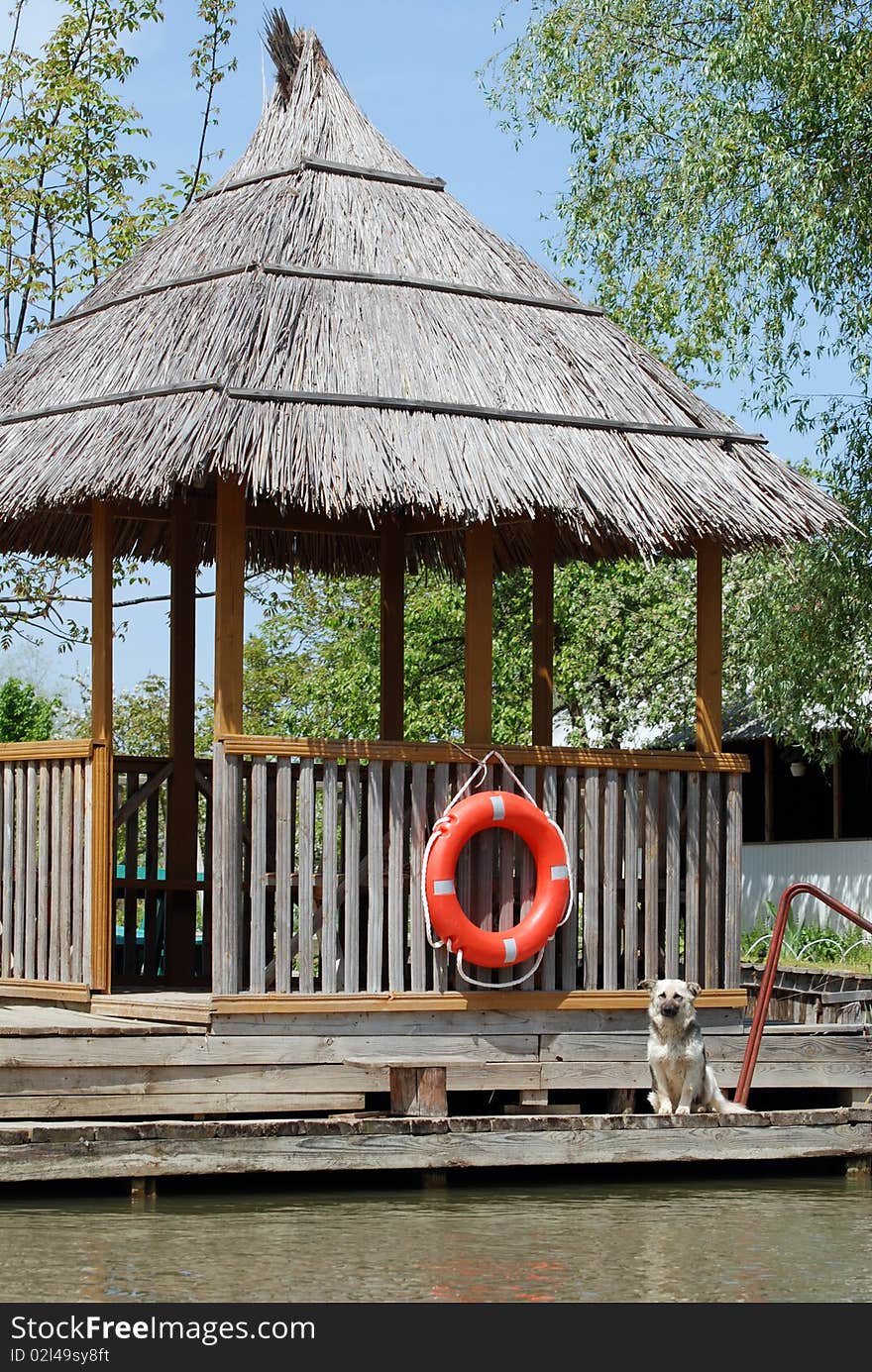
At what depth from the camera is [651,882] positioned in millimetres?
10258

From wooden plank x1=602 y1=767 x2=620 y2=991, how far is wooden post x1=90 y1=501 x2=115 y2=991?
8.65ft

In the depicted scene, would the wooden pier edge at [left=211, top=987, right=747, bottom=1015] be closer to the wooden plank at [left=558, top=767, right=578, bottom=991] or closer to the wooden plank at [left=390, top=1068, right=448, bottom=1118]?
the wooden plank at [left=558, top=767, right=578, bottom=991]

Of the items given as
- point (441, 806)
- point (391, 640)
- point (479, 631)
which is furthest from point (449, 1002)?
point (391, 640)

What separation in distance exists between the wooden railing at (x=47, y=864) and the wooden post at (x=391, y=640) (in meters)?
2.51

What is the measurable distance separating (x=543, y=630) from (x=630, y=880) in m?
2.13

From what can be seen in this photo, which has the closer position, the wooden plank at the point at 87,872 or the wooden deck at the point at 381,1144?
the wooden deck at the point at 381,1144

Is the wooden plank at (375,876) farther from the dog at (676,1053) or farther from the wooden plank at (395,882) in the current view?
the dog at (676,1053)

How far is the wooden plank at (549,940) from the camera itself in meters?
10.0

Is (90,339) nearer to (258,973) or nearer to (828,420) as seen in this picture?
(258,973)

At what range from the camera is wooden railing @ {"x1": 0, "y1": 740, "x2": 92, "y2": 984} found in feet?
33.3

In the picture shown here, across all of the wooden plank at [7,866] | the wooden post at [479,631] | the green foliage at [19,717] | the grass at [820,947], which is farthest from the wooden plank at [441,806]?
the green foliage at [19,717]

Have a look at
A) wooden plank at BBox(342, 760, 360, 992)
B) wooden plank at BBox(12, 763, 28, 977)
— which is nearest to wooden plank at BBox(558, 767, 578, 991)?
wooden plank at BBox(342, 760, 360, 992)

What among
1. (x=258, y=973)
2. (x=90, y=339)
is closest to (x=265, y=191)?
(x=90, y=339)

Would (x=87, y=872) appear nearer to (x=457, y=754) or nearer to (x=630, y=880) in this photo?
(x=457, y=754)
